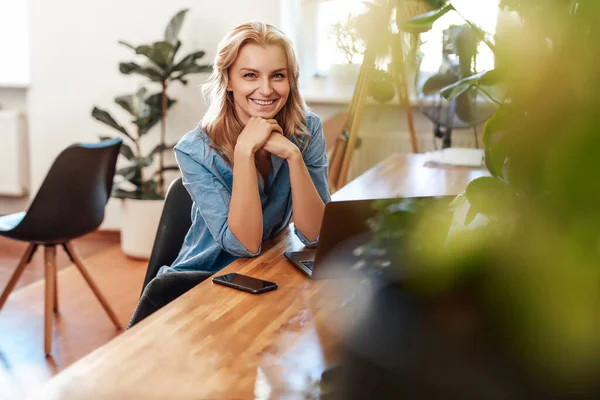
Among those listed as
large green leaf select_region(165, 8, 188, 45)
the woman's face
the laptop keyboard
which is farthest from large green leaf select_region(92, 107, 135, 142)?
the laptop keyboard

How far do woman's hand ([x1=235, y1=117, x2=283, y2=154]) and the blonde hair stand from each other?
0.08 meters

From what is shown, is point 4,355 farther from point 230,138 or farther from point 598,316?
point 598,316

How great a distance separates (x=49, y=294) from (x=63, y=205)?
35cm

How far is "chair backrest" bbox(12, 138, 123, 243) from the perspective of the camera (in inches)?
105

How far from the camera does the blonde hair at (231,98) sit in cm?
162

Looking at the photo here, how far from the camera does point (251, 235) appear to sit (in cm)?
142

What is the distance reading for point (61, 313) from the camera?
3164 millimetres

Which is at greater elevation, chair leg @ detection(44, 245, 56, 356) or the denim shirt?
the denim shirt

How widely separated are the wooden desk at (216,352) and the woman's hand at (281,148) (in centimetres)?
40

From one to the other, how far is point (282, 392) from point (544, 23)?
0.47 m

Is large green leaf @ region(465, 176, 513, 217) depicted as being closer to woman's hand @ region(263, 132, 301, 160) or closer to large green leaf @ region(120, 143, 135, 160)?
woman's hand @ region(263, 132, 301, 160)

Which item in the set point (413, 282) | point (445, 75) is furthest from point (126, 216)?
point (413, 282)

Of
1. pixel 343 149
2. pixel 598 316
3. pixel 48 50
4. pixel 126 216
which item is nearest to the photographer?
pixel 598 316

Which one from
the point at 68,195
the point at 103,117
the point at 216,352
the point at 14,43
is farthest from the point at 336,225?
the point at 14,43
